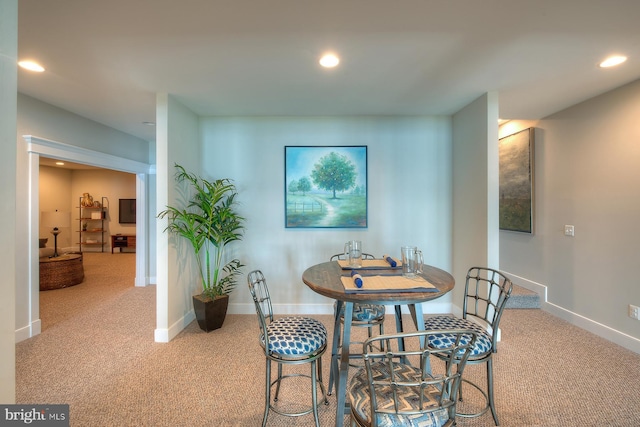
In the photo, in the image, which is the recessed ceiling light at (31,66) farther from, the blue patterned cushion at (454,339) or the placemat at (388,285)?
the blue patterned cushion at (454,339)

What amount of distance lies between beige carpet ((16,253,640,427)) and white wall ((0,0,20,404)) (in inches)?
37.7

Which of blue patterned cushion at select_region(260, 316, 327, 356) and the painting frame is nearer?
blue patterned cushion at select_region(260, 316, 327, 356)

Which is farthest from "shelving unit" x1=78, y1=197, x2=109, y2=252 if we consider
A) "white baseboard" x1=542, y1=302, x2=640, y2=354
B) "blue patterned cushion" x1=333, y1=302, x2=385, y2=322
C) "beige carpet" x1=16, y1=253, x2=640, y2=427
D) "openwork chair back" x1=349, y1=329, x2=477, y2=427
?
"white baseboard" x1=542, y1=302, x2=640, y2=354

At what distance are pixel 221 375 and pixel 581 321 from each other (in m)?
3.81

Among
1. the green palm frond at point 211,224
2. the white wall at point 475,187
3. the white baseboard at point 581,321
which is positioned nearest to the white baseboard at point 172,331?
the green palm frond at point 211,224

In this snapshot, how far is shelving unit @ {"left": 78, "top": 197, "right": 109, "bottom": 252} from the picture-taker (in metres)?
8.01

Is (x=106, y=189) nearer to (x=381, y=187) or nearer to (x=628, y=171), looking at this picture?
(x=381, y=187)

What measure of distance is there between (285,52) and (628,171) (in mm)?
3401

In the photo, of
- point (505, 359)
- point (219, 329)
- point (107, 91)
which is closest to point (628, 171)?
point (505, 359)

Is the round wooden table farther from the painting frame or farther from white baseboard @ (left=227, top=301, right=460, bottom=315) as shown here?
the painting frame

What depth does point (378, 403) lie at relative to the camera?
1.13 meters

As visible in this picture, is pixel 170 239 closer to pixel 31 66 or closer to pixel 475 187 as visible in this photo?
pixel 31 66

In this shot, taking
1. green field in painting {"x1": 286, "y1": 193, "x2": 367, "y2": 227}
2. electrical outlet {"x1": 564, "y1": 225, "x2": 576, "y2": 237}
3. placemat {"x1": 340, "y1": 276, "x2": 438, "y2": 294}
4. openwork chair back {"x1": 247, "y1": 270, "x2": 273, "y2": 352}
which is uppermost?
green field in painting {"x1": 286, "y1": 193, "x2": 367, "y2": 227}

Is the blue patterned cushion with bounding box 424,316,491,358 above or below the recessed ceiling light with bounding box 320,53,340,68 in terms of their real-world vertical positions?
below
